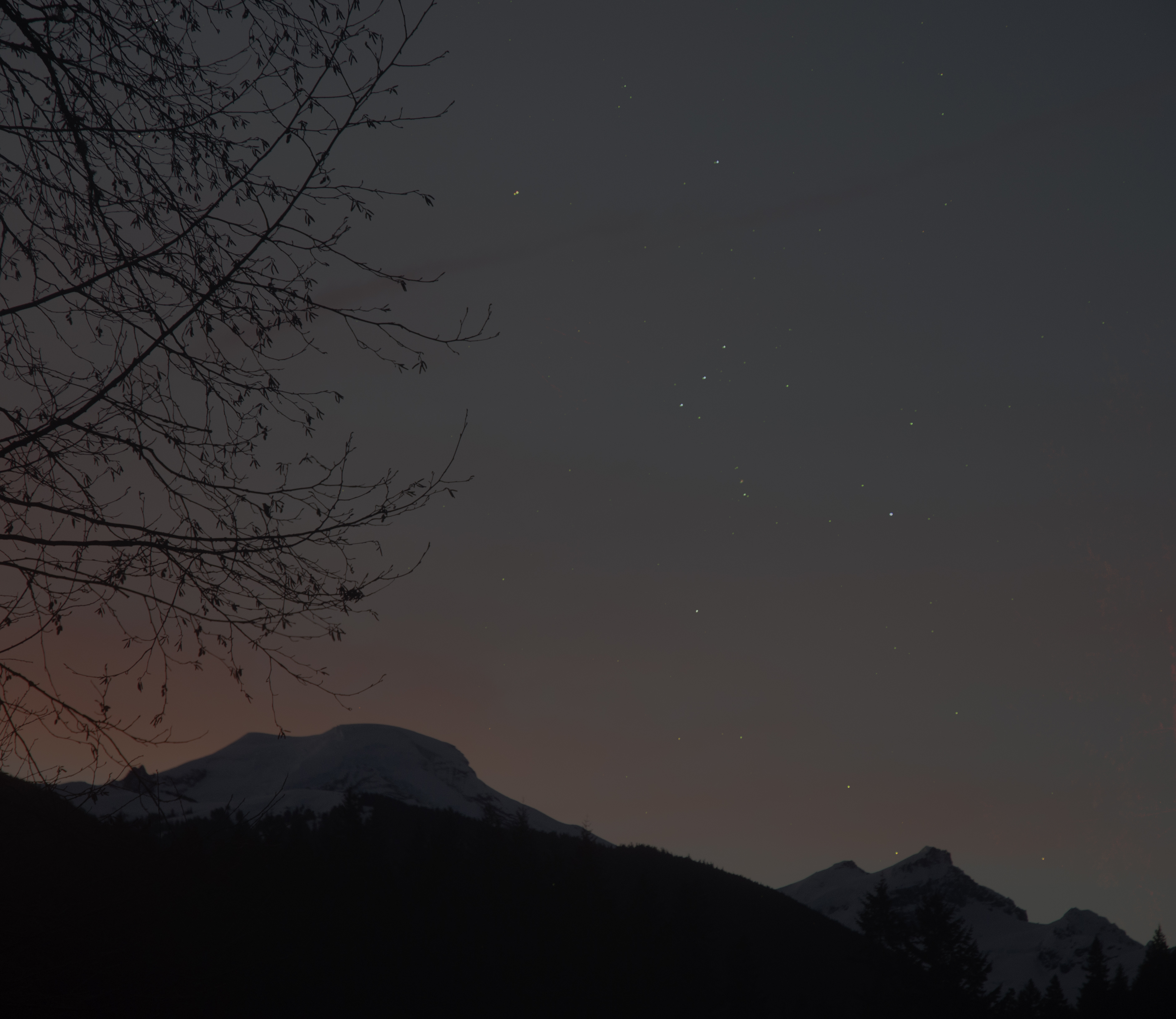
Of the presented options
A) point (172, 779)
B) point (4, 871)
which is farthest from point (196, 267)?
point (4, 871)

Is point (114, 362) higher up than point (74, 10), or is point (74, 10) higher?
point (74, 10)

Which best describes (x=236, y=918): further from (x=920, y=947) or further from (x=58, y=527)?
(x=920, y=947)

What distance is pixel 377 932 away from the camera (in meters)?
44.6

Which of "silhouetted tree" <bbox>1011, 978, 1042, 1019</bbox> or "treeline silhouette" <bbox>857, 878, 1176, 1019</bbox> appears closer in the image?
"treeline silhouette" <bbox>857, 878, 1176, 1019</bbox>

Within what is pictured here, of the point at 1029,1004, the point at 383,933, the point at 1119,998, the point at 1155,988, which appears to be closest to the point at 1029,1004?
the point at 1029,1004

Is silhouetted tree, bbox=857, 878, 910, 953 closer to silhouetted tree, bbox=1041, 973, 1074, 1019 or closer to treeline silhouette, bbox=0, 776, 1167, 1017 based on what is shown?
treeline silhouette, bbox=0, 776, 1167, 1017

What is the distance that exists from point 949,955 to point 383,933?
35.8m

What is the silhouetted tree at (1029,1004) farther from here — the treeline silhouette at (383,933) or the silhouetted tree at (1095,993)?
the treeline silhouette at (383,933)

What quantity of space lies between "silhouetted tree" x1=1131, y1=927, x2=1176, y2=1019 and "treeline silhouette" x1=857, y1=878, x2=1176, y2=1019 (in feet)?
0.22

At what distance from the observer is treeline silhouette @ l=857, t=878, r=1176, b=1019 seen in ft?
184

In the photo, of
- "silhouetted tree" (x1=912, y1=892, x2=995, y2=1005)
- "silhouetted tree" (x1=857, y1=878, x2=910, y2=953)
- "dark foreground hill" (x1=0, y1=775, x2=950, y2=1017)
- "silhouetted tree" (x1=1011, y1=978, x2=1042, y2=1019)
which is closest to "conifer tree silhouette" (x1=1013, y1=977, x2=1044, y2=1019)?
"silhouetted tree" (x1=1011, y1=978, x2=1042, y2=1019)

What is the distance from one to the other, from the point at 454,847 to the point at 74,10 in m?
64.5

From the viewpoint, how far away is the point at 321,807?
144 m

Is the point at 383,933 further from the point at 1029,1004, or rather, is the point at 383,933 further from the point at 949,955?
the point at 1029,1004
